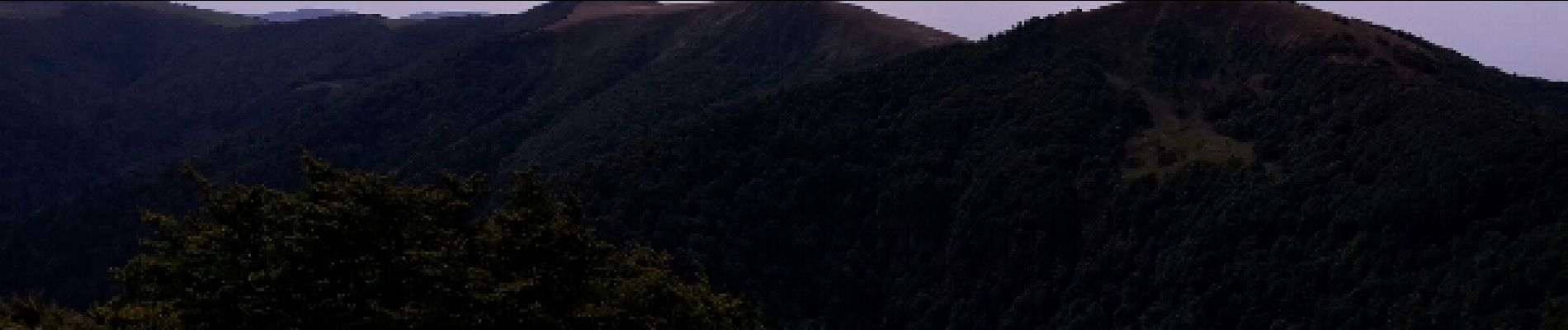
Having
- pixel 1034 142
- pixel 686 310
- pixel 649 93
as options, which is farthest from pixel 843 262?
pixel 649 93

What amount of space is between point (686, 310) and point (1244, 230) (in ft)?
160

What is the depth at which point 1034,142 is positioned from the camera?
281 feet

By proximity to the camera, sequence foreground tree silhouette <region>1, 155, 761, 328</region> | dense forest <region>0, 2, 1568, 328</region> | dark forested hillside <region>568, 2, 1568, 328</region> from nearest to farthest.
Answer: foreground tree silhouette <region>1, 155, 761, 328</region>, dense forest <region>0, 2, 1568, 328</region>, dark forested hillside <region>568, 2, 1568, 328</region>

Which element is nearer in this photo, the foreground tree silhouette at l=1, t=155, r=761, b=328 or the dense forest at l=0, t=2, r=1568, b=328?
the foreground tree silhouette at l=1, t=155, r=761, b=328

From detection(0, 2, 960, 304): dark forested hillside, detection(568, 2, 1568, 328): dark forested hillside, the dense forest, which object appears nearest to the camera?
the dense forest

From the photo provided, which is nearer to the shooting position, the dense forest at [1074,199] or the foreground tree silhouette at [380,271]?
the foreground tree silhouette at [380,271]

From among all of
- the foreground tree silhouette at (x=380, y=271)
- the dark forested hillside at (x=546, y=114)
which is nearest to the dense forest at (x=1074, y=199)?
the foreground tree silhouette at (x=380, y=271)

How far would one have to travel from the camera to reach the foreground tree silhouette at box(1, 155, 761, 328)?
83.3 feet

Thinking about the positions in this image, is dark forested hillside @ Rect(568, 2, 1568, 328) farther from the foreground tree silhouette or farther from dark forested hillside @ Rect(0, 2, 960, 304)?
dark forested hillside @ Rect(0, 2, 960, 304)

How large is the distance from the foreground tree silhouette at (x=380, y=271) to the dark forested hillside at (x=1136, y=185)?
33.3 m

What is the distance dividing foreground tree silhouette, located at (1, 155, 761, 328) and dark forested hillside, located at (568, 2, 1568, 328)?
33303mm

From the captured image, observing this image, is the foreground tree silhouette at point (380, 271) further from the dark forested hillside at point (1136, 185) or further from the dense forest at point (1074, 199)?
the dark forested hillside at point (1136, 185)

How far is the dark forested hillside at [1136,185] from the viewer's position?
58188mm

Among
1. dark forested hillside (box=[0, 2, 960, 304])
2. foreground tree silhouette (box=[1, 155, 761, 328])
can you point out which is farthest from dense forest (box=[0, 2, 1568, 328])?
dark forested hillside (box=[0, 2, 960, 304])
